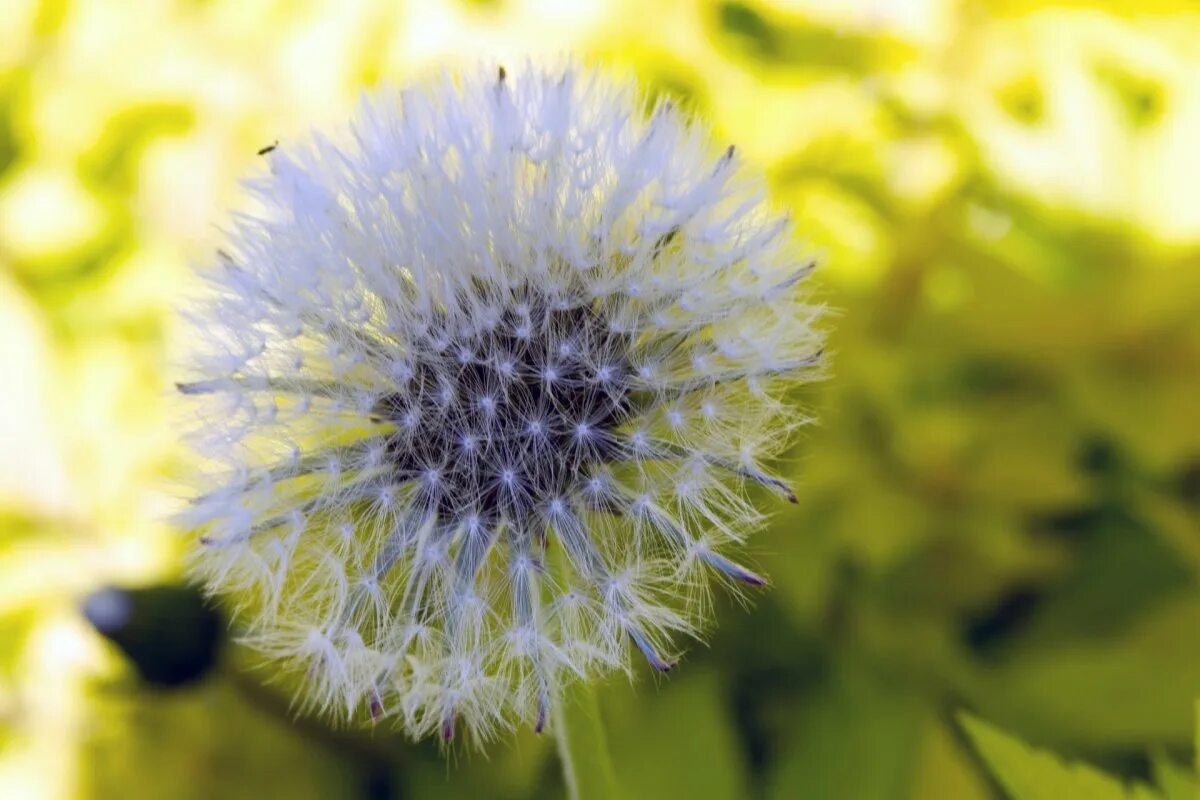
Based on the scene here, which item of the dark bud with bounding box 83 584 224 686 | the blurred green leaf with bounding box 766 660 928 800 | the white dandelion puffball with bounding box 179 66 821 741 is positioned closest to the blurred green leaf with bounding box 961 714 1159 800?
the white dandelion puffball with bounding box 179 66 821 741

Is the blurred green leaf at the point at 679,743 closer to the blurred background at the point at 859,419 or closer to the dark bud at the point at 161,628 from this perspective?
the blurred background at the point at 859,419

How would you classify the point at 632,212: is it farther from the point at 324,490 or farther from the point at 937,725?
the point at 937,725

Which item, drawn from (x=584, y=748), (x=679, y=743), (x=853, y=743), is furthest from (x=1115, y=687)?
(x=584, y=748)

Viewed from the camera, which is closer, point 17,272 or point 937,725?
point 937,725

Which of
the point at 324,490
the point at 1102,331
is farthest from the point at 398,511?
the point at 1102,331

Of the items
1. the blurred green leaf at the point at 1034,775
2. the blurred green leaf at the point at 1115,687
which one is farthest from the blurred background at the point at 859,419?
the blurred green leaf at the point at 1034,775

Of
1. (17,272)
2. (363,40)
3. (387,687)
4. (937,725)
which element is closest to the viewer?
(387,687)
